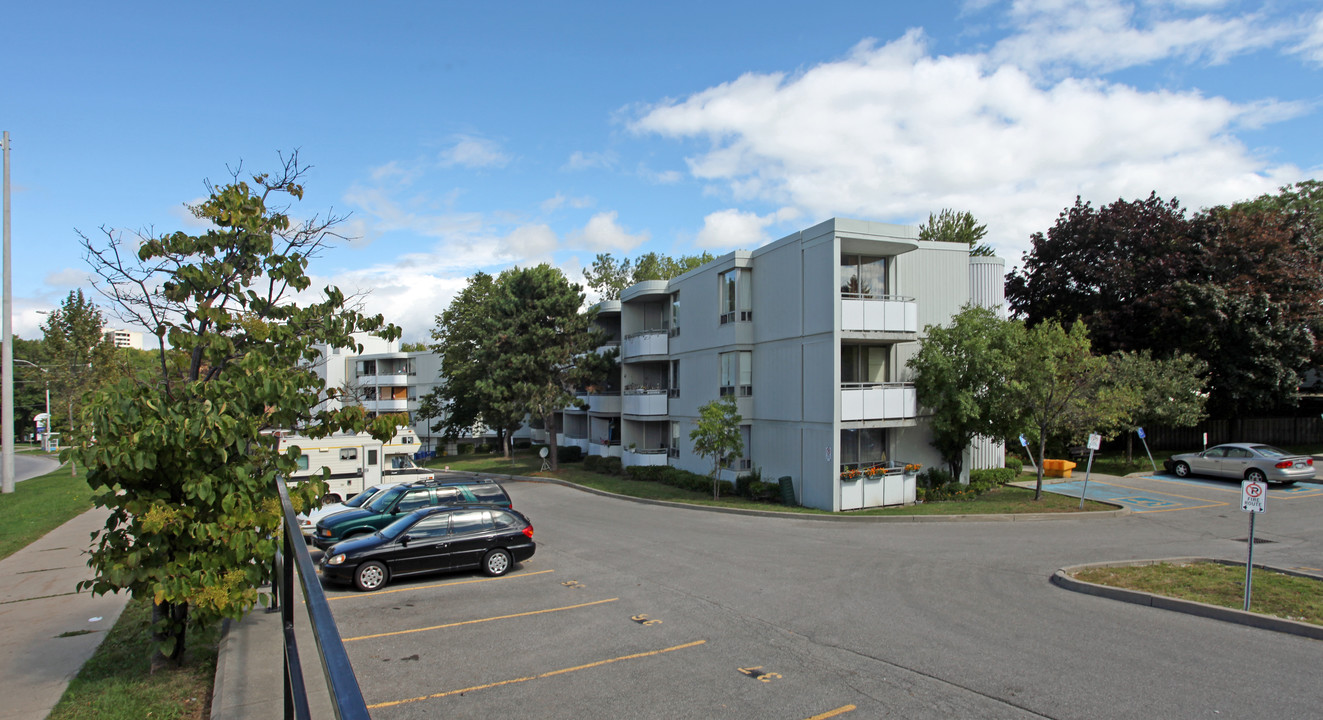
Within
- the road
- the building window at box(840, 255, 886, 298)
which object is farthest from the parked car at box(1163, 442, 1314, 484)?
the building window at box(840, 255, 886, 298)

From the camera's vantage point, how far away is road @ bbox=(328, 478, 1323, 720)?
26.4ft

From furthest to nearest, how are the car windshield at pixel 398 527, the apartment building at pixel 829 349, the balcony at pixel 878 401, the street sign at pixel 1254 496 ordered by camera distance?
the apartment building at pixel 829 349
the balcony at pixel 878 401
the car windshield at pixel 398 527
the street sign at pixel 1254 496

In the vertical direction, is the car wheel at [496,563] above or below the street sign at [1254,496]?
below

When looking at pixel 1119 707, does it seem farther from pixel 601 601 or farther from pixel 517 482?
pixel 517 482

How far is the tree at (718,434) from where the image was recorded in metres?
26.2

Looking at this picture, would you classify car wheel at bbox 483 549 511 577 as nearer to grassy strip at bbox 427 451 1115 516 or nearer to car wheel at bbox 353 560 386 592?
car wheel at bbox 353 560 386 592

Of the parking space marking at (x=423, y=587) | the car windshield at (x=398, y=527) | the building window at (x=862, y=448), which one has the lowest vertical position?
the parking space marking at (x=423, y=587)

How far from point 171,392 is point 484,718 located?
4582 mm

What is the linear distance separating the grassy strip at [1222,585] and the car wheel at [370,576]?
1278 cm

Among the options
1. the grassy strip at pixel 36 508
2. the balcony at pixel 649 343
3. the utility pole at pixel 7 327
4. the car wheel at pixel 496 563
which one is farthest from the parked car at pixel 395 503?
the utility pole at pixel 7 327

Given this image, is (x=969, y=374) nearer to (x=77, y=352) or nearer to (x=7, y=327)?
(x=7, y=327)

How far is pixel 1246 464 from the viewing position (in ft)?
88.2

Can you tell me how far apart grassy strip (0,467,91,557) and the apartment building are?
1925 centimetres

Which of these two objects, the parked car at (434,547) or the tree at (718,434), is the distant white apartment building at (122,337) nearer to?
the parked car at (434,547)
